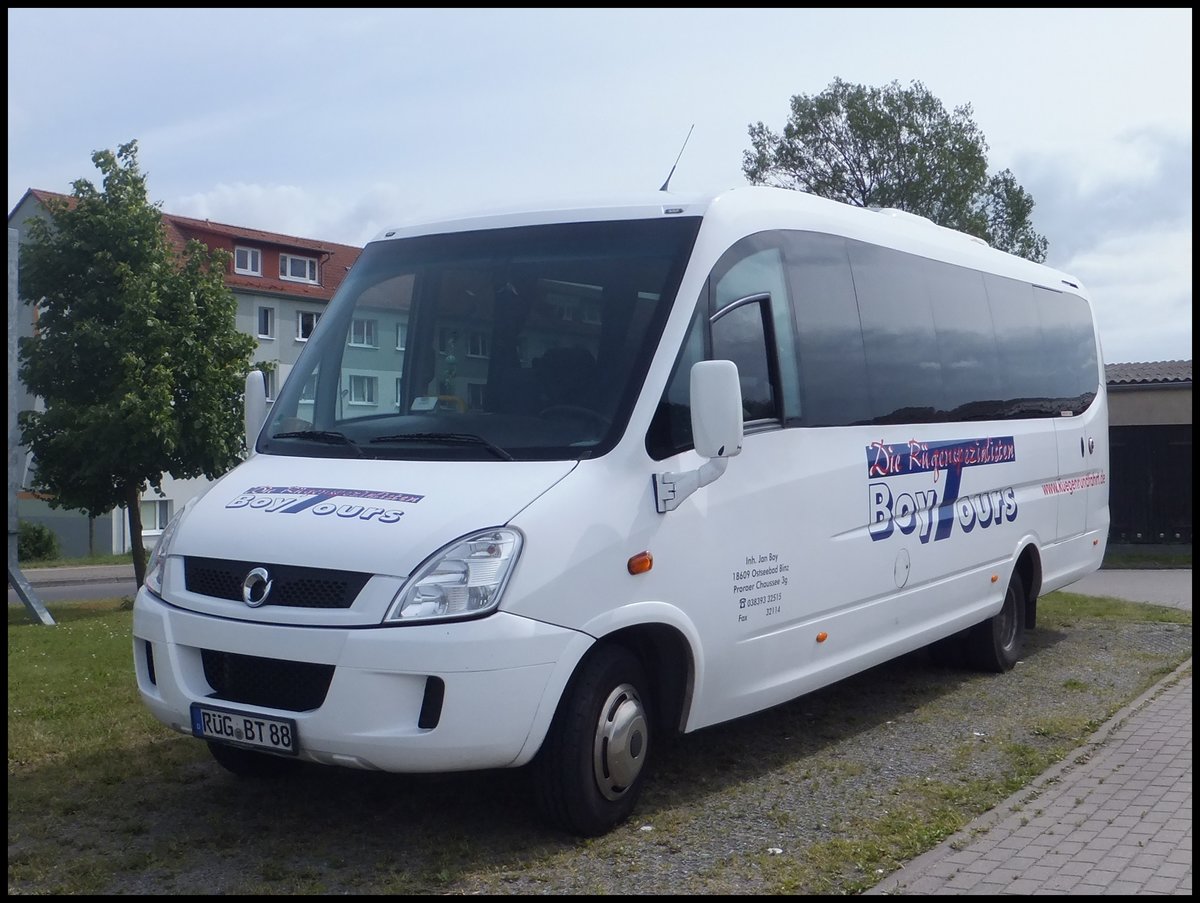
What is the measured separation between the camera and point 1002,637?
31.7ft

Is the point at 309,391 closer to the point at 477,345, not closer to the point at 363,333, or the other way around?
the point at 363,333

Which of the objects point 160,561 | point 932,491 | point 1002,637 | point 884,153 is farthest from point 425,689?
point 884,153

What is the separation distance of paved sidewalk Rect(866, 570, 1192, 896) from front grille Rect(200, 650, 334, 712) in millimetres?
2254

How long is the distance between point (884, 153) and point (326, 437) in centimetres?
4536

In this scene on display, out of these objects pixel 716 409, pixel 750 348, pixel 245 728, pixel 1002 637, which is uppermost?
pixel 750 348

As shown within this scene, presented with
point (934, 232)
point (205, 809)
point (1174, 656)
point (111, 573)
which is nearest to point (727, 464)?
point (205, 809)

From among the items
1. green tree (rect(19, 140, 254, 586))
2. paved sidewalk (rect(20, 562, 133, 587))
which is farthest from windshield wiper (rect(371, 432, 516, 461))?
paved sidewalk (rect(20, 562, 133, 587))

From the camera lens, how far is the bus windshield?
5.74m

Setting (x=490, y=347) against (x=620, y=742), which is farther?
(x=490, y=347)

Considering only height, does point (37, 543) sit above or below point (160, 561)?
below

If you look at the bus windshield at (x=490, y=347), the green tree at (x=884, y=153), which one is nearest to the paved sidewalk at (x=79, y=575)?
the green tree at (x=884, y=153)

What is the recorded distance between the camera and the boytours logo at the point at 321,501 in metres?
5.24

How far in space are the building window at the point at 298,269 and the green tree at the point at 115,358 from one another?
32.0 meters

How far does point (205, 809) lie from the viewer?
5977 millimetres
